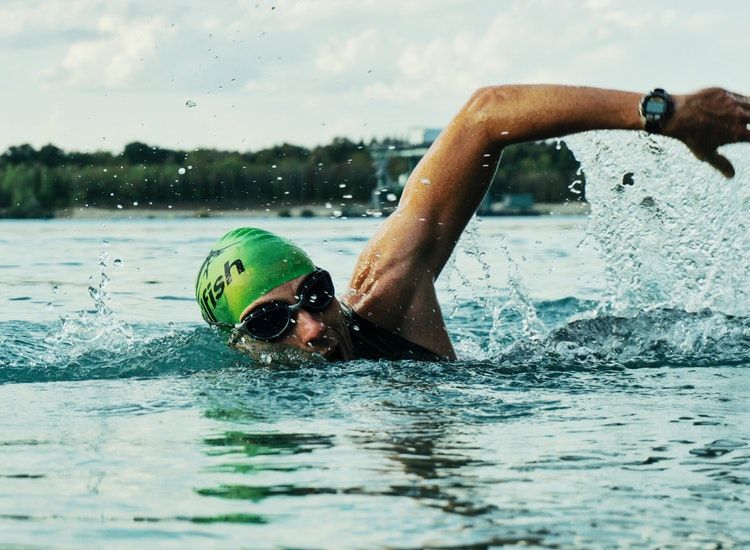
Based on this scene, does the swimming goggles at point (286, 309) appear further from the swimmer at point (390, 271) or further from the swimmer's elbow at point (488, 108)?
the swimmer's elbow at point (488, 108)

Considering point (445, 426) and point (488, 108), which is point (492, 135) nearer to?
point (488, 108)

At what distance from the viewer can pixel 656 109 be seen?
426cm

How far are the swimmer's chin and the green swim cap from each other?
118 millimetres

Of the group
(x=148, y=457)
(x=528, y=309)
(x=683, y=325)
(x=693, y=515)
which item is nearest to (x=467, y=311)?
(x=528, y=309)

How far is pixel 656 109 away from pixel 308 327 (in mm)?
1592

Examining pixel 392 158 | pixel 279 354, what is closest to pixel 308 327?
pixel 279 354

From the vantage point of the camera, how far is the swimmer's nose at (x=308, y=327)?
4977 mm

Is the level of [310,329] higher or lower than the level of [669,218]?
lower

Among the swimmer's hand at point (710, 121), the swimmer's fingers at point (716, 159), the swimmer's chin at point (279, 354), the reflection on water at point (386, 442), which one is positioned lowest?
the reflection on water at point (386, 442)

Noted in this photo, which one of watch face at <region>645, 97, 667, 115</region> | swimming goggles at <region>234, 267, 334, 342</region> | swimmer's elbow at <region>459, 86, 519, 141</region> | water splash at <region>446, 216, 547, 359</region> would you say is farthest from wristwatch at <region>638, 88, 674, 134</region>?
water splash at <region>446, 216, 547, 359</region>

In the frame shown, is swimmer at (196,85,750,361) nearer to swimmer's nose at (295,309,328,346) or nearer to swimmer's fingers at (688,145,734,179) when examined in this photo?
swimmer's nose at (295,309,328,346)

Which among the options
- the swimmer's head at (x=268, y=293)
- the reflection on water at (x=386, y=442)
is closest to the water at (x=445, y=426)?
the reflection on water at (x=386, y=442)

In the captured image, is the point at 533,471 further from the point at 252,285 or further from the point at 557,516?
the point at 252,285

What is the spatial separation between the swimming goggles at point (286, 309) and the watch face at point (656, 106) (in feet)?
4.67
